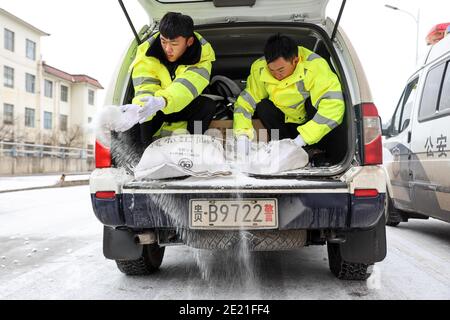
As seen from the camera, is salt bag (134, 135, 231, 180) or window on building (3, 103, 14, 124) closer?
salt bag (134, 135, 231, 180)

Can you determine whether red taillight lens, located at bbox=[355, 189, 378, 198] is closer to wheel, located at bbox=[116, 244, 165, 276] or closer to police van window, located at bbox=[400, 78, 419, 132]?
wheel, located at bbox=[116, 244, 165, 276]

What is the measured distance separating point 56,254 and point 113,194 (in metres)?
1.89

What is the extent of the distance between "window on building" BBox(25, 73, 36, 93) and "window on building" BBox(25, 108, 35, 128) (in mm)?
1461

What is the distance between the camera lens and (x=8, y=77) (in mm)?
32844

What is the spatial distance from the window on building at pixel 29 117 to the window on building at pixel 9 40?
181 inches

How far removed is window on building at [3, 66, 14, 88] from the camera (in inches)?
1276

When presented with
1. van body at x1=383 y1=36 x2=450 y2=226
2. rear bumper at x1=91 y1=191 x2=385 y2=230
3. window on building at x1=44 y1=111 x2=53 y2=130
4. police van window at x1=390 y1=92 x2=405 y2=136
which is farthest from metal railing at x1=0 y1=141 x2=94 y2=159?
rear bumper at x1=91 y1=191 x2=385 y2=230

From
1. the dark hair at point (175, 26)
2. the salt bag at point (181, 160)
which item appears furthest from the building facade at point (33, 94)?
the salt bag at point (181, 160)

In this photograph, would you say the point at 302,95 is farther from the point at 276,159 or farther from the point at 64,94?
the point at 64,94

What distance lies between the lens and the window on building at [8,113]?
3234 cm

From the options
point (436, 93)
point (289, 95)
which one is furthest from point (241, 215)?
point (436, 93)

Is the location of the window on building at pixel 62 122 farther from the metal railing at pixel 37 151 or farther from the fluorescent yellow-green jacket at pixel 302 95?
the fluorescent yellow-green jacket at pixel 302 95

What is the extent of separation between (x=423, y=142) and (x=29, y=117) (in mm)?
34574
